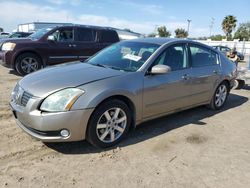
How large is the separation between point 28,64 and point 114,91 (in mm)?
6239

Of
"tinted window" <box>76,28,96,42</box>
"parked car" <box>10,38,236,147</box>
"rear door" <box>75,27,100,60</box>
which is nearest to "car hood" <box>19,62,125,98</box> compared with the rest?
"parked car" <box>10,38,236,147</box>

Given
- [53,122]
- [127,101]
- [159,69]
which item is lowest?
[53,122]

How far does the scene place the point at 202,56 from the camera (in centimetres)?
544

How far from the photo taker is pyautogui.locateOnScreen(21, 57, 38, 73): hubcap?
29.5 ft

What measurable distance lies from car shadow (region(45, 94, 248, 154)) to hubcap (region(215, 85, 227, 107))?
180 millimetres

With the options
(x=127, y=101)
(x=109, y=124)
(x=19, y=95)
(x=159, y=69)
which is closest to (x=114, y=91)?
(x=127, y=101)

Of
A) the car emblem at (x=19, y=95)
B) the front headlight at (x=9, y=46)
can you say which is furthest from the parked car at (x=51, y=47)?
the car emblem at (x=19, y=95)

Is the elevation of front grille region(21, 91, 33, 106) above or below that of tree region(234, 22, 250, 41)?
below

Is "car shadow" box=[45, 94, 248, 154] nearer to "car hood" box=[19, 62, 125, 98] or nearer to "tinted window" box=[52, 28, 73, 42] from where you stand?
"car hood" box=[19, 62, 125, 98]

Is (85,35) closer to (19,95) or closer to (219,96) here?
(219,96)

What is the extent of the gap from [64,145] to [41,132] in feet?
1.72

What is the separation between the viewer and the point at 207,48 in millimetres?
5645

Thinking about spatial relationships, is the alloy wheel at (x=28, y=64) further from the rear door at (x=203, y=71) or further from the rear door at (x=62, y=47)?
the rear door at (x=203, y=71)

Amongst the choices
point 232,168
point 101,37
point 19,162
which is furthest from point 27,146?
point 101,37
